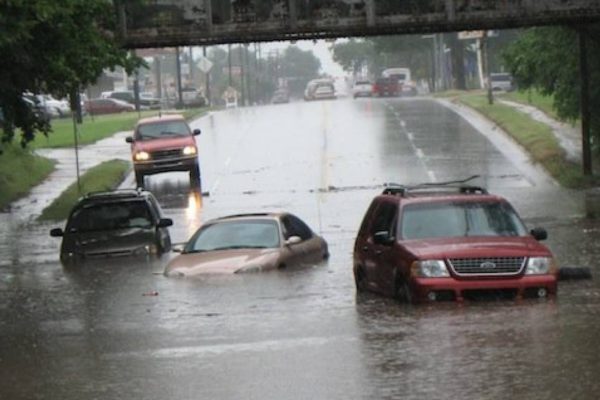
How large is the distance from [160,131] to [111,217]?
55.8 feet

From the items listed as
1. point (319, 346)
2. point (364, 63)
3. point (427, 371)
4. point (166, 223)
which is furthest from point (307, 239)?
point (364, 63)

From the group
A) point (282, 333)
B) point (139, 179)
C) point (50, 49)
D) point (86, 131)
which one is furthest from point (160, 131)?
point (282, 333)

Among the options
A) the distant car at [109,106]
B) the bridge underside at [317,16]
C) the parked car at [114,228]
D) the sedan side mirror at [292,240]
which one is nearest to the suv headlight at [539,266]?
the sedan side mirror at [292,240]

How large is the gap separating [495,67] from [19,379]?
386 ft

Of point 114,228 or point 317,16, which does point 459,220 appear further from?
point 317,16

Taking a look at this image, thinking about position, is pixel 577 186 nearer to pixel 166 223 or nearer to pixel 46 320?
pixel 166 223

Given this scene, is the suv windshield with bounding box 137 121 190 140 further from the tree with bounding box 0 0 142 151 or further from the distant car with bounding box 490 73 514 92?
the distant car with bounding box 490 73 514 92

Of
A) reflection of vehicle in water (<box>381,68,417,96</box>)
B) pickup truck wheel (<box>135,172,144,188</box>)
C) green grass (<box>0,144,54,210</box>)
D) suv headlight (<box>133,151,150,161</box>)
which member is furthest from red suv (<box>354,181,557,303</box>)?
reflection of vehicle in water (<box>381,68,417,96</box>)

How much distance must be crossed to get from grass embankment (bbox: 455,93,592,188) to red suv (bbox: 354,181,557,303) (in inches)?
820

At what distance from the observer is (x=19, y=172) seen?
48656 mm

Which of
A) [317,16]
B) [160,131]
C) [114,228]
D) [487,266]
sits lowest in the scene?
[114,228]

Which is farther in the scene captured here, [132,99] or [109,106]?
[132,99]

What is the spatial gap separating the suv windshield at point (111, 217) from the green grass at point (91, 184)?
10.5 m

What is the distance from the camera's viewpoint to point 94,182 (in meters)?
44.9
